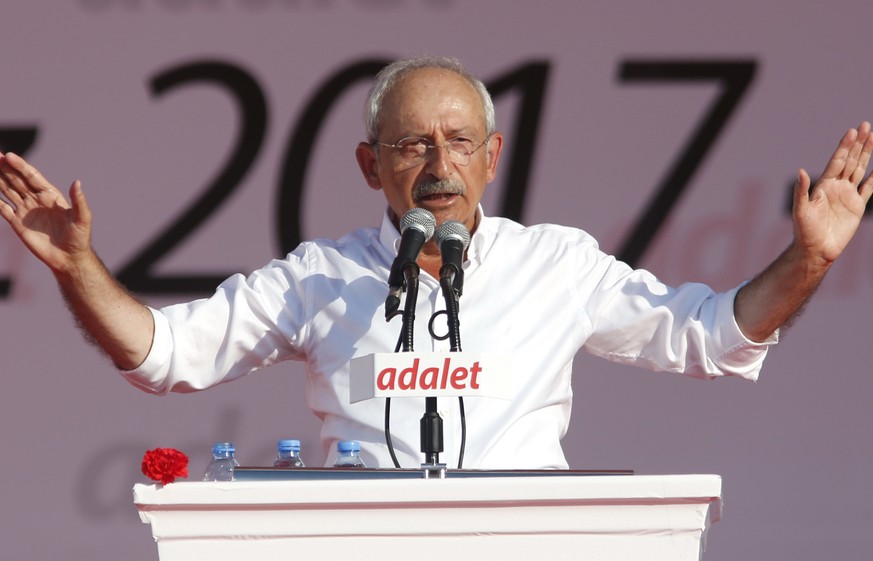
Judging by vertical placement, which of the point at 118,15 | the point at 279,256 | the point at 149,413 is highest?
the point at 118,15

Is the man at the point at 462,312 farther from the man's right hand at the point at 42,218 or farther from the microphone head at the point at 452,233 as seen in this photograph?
the microphone head at the point at 452,233

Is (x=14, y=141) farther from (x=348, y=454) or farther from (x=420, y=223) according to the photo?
(x=420, y=223)

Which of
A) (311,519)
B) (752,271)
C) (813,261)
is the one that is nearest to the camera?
(311,519)

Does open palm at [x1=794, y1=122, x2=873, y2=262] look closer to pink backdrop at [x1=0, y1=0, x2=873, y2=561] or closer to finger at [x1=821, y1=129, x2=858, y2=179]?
finger at [x1=821, y1=129, x2=858, y2=179]

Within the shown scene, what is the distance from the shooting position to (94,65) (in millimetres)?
4176

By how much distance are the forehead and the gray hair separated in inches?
0.6

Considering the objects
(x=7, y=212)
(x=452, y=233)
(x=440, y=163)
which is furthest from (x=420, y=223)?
(x=7, y=212)

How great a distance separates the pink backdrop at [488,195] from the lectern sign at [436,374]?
231cm

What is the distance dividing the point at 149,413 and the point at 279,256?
61cm

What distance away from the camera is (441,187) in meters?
2.48

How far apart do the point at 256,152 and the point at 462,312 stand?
5.80ft

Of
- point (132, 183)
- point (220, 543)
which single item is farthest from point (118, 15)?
point (220, 543)

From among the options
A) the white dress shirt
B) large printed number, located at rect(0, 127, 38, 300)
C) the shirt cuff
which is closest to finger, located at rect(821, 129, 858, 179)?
the white dress shirt

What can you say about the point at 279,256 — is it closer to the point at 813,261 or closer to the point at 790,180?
the point at 790,180
